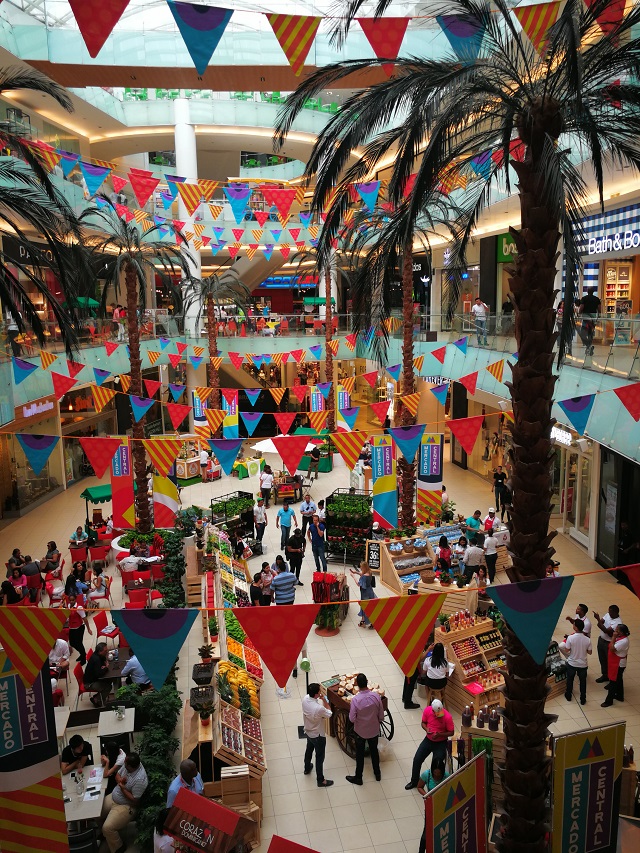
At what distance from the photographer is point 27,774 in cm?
687

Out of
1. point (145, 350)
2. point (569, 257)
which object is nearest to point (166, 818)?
point (569, 257)

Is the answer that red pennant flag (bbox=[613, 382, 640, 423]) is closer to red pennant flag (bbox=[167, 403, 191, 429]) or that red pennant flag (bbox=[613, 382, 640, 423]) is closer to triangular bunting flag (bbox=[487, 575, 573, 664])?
triangular bunting flag (bbox=[487, 575, 573, 664])

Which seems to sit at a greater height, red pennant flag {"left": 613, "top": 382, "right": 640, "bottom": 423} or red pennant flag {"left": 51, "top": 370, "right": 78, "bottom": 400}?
red pennant flag {"left": 613, "top": 382, "right": 640, "bottom": 423}

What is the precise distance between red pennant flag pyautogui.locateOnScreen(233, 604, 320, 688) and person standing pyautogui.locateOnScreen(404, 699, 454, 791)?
256cm

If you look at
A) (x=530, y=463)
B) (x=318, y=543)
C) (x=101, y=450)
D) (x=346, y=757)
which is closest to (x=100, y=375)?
(x=101, y=450)

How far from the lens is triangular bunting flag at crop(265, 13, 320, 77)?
7996 mm

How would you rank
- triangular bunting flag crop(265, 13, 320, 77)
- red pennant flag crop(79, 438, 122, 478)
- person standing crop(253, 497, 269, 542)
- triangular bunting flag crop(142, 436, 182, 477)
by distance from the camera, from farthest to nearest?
person standing crop(253, 497, 269, 542) → triangular bunting flag crop(142, 436, 182, 477) → red pennant flag crop(79, 438, 122, 478) → triangular bunting flag crop(265, 13, 320, 77)

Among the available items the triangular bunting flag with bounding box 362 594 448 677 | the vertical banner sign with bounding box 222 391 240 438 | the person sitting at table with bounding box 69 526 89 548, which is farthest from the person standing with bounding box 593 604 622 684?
the vertical banner sign with bounding box 222 391 240 438

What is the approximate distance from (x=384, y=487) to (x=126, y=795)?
743cm

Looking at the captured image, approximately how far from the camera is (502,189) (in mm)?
19594

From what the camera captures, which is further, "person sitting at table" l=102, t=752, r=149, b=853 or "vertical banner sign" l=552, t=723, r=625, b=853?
"person sitting at table" l=102, t=752, r=149, b=853

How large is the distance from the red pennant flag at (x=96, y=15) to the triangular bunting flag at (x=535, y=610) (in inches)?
259

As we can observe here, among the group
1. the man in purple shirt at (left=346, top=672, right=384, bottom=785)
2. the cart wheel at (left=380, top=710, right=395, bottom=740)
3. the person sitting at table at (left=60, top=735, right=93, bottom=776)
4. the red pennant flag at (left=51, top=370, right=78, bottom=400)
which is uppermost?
the red pennant flag at (left=51, top=370, right=78, bottom=400)

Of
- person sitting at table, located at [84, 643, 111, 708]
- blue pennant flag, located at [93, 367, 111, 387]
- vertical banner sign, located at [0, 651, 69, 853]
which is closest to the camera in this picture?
vertical banner sign, located at [0, 651, 69, 853]
